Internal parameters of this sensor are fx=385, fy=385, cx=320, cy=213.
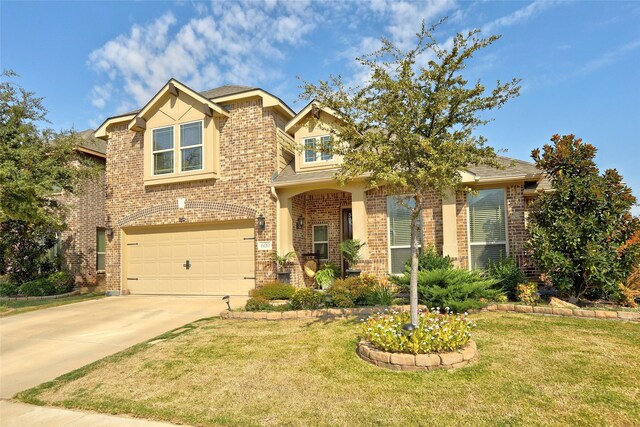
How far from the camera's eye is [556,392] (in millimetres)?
4469

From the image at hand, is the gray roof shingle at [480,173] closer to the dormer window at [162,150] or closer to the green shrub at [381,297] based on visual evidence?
the green shrub at [381,297]

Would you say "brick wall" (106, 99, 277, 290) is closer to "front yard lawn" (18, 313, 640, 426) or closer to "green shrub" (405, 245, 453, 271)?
"green shrub" (405, 245, 453, 271)

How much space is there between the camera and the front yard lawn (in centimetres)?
415

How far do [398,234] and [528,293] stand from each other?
12.6 ft

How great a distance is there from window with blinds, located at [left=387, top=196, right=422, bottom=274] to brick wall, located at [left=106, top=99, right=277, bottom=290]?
3.67 meters

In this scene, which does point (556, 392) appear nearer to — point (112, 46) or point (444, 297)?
point (444, 297)

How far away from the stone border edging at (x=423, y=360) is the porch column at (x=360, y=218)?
6.17 metres

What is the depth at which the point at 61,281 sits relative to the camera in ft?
48.8

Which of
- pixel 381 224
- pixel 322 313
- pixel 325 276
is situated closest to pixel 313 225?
pixel 325 276

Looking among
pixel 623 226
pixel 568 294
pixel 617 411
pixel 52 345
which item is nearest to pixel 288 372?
pixel 617 411

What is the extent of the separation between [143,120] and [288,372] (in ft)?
38.0

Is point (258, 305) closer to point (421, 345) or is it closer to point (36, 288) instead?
point (421, 345)

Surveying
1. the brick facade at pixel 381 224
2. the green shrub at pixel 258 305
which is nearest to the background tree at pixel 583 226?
the brick facade at pixel 381 224

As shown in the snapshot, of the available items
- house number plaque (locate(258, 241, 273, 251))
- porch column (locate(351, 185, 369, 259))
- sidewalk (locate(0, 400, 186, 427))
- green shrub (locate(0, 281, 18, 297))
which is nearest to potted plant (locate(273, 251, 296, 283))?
house number plaque (locate(258, 241, 273, 251))
